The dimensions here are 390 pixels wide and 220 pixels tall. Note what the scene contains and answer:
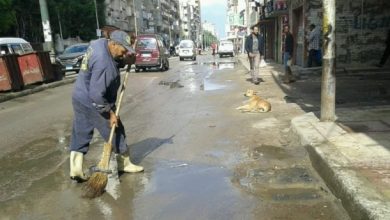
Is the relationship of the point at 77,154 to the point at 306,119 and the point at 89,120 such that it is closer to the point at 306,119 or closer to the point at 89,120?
the point at 89,120

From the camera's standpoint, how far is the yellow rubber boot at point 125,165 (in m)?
5.79

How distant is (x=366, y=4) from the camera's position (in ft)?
59.7

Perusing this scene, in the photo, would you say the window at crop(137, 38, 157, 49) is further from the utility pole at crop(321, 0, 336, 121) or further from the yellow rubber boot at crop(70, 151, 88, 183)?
the yellow rubber boot at crop(70, 151, 88, 183)

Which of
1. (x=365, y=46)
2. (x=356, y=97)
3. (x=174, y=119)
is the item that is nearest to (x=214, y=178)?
(x=174, y=119)

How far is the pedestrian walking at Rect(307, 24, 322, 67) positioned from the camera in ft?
58.9

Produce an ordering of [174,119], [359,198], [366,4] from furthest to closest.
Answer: [366,4]
[174,119]
[359,198]

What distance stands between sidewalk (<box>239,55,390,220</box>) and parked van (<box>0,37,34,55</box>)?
13.3 meters

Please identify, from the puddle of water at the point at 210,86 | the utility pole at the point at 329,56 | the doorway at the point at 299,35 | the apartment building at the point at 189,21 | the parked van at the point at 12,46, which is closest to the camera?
the utility pole at the point at 329,56

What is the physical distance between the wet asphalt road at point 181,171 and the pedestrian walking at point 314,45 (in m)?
8.05

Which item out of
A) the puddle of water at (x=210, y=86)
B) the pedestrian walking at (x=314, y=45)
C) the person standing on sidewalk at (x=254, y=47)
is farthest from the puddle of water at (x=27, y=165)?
the pedestrian walking at (x=314, y=45)

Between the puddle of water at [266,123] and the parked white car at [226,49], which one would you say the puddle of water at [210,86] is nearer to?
the puddle of water at [266,123]

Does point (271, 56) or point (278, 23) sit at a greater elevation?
point (278, 23)

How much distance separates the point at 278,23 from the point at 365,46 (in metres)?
11.0

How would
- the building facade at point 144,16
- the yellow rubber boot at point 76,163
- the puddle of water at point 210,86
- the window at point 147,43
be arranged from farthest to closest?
1. the building facade at point 144,16
2. the window at point 147,43
3. the puddle of water at point 210,86
4. the yellow rubber boot at point 76,163
